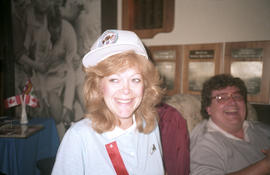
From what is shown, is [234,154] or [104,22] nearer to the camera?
[234,154]

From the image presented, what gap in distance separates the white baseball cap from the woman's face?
112mm

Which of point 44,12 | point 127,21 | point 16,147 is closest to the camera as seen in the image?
point 16,147

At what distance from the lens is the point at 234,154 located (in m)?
1.17

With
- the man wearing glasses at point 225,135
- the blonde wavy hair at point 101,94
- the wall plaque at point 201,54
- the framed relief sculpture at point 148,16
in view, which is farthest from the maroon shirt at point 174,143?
the framed relief sculpture at point 148,16

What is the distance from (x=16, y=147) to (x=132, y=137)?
143cm

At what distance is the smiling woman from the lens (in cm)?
74

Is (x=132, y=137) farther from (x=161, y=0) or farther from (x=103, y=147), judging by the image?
(x=161, y=0)

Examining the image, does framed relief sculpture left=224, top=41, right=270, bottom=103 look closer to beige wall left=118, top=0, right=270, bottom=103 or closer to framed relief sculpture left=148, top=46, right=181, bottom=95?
beige wall left=118, top=0, right=270, bottom=103

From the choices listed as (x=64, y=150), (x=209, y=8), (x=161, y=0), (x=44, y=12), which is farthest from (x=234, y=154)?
(x=44, y=12)

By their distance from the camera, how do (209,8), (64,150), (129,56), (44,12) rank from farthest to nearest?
1. (44,12)
2. (209,8)
3. (129,56)
4. (64,150)

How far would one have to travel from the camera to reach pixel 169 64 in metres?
2.44

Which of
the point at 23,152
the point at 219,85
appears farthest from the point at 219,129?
the point at 23,152

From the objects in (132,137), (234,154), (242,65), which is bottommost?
(234,154)

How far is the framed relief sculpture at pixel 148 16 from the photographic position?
2373mm
